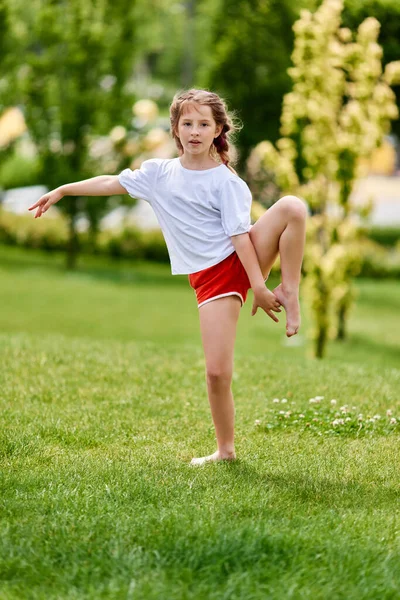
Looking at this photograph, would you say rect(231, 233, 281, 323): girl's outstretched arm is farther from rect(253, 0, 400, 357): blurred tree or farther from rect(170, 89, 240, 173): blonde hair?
rect(253, 0, 400, 357): blurred tree

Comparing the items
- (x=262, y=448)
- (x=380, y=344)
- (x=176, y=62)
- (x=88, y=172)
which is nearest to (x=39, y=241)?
(x=88, y=172)

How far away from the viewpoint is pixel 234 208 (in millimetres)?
3996

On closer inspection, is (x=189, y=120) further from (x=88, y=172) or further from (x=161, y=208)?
(x=88, y=172)

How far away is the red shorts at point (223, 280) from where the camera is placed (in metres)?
4.08

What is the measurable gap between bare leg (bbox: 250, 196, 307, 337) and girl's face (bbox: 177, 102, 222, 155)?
0.44 metres

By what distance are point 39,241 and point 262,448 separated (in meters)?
14.1

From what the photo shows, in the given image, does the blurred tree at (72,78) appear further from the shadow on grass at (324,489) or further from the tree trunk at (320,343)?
the shadow on grass at (324,489)

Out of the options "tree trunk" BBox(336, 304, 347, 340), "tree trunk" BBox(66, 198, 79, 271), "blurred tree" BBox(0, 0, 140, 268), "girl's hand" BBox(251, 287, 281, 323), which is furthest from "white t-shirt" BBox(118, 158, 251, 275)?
"tree trunk" BBox(66, 198, 79, 271)

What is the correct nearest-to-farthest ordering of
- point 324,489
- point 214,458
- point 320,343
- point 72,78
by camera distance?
point 324,489 < point 214,458 < point 320,343 < point 72,78

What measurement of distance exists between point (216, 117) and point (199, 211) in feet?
1.46

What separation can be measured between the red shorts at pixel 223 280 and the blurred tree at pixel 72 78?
1127 cm

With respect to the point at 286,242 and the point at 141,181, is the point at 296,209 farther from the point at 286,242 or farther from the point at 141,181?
the point at 141,181

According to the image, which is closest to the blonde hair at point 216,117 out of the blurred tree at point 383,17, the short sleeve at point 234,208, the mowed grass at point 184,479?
the short sleeve at point 234,208

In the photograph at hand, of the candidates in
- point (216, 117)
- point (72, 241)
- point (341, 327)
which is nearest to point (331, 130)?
point (341, 327)
